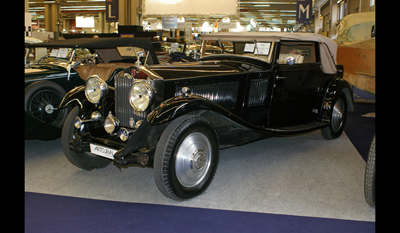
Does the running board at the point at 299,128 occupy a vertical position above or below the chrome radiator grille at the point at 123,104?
below

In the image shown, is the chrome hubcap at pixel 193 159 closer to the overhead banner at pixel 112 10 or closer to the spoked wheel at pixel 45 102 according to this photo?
the spoked wheel at pixel 45 102

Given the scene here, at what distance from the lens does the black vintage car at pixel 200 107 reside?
2.85m

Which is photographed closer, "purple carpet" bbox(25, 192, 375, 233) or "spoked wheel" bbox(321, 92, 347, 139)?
"purple carpet" bbox(25, 192, 375, 233)

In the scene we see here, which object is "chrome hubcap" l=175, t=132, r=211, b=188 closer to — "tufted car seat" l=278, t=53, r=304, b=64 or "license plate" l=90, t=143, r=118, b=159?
"license plate" l=90, t=143, r=118, b=159

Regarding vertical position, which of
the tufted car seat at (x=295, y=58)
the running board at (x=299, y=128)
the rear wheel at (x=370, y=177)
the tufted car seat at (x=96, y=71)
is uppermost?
the tufted car seat at (x=295, y=58)

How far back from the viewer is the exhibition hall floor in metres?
2.90

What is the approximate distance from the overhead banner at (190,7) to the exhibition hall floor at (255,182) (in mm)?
9832

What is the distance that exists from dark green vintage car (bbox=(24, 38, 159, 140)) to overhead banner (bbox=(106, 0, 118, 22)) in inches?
479

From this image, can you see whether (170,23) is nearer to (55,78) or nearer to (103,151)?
(55,78)

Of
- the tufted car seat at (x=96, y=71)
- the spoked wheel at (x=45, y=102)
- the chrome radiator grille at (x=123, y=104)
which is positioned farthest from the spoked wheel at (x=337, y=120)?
the spoked wheel at (x=45, y=102)

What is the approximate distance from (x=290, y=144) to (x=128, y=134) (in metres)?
2.53

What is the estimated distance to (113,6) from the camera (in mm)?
16781

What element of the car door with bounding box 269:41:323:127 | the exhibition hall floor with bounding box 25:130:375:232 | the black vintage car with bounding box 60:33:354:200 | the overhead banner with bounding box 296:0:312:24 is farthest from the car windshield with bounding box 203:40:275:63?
the overhead banner with bounding box 296:0:312:24
